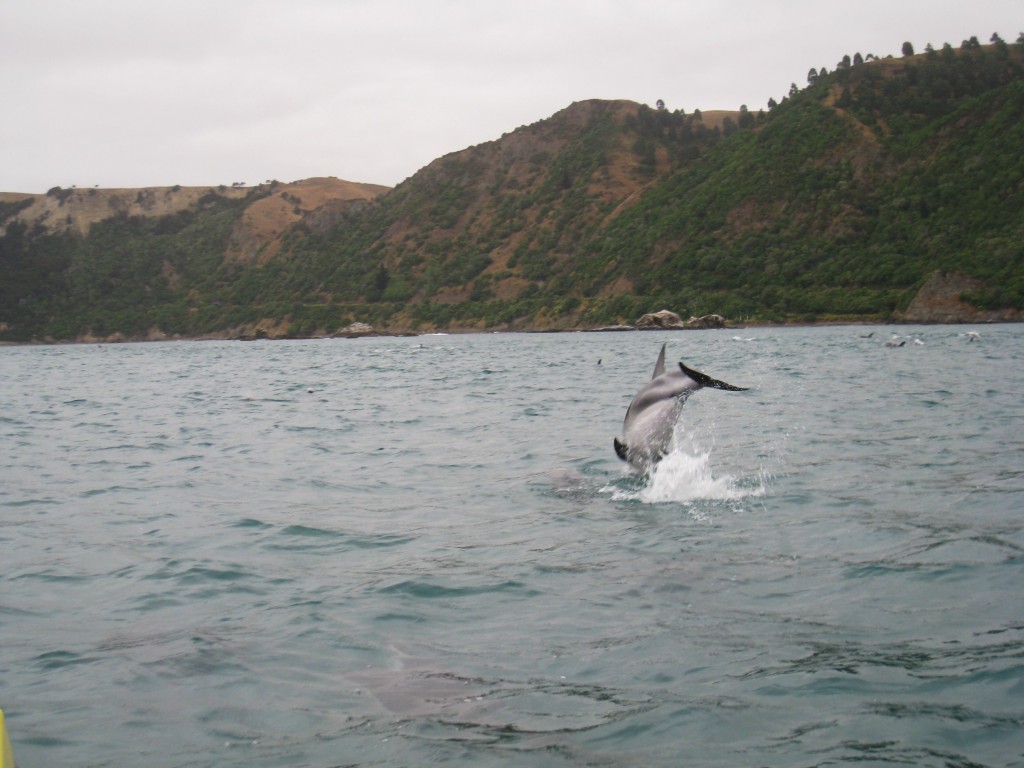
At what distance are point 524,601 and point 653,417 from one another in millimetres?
5181

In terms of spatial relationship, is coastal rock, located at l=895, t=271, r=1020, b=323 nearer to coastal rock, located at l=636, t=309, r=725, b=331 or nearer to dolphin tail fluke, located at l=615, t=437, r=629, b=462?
coastal rock, located at l=636, t=309, r=725, b=331

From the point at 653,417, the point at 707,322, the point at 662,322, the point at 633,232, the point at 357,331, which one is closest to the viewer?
the point at 653,417

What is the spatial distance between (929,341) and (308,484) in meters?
47.3

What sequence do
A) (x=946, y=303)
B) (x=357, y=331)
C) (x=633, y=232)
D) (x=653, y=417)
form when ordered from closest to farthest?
1. (x=653, y=417)
2. (x=946, y=303)
3. (x=633, y=232)
4. (x=357, y=331)

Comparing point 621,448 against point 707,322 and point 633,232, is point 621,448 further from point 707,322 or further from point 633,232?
point 633,232

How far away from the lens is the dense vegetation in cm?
9569

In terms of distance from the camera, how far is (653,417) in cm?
1274

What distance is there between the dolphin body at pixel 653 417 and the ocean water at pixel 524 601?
468mm

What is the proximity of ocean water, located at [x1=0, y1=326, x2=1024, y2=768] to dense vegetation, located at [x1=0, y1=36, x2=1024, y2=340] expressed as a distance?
75.8 metres

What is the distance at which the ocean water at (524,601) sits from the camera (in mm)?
5477

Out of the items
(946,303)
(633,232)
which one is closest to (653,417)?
(946,303)

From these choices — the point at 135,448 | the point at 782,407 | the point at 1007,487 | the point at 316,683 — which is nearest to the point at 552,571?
the point at 316,683

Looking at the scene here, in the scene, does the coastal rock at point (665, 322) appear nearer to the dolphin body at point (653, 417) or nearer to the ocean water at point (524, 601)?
the ocean water at point (524, 601)

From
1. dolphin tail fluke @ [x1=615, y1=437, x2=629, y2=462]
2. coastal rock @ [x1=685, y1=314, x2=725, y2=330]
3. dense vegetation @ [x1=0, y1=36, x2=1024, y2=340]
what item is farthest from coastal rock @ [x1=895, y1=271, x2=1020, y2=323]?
dolphin tail fluke @ [x1=615, y1=437, x2=629, y2=462]
